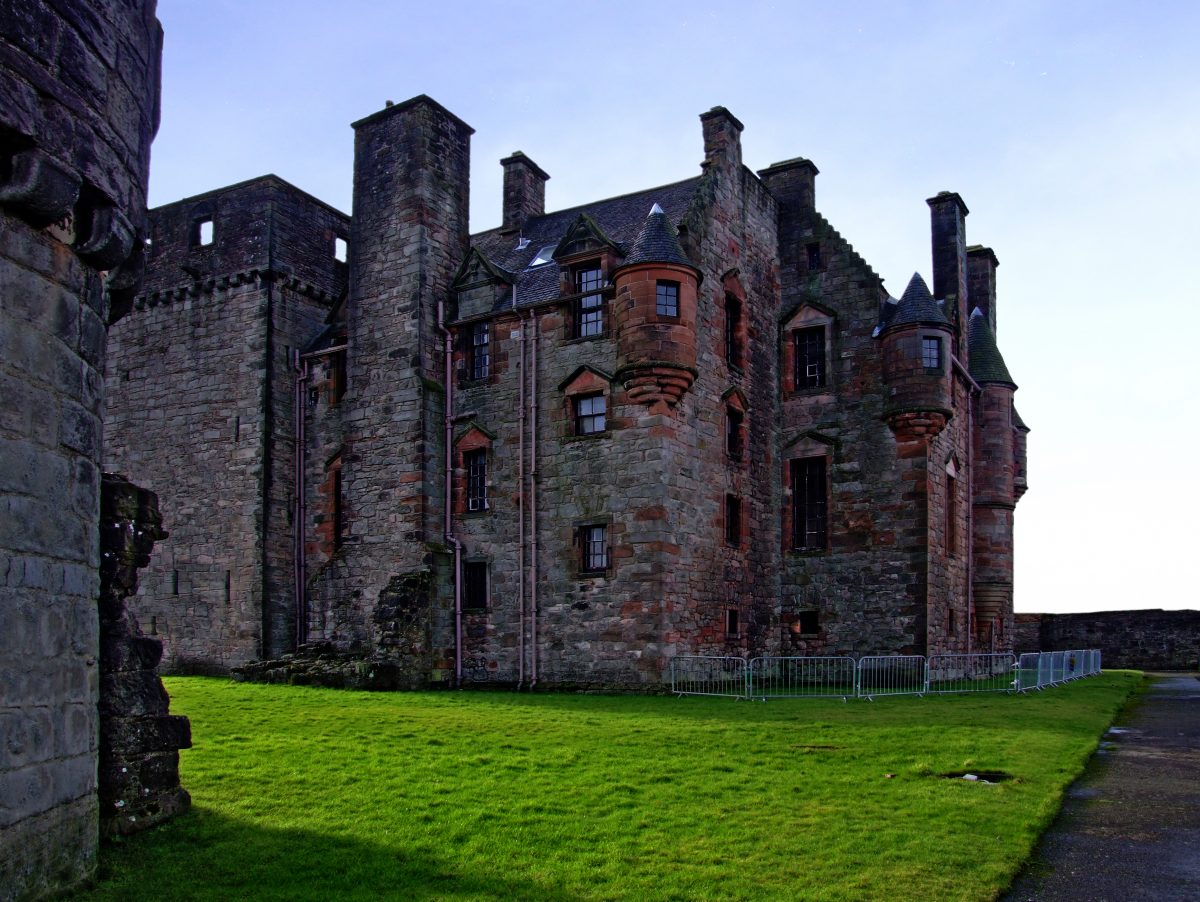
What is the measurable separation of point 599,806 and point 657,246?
16399mm

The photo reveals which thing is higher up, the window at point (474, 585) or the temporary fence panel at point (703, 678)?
the window at point (474, 585)

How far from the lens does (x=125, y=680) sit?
9.90 m

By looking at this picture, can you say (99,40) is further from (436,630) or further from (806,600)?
(806,600)

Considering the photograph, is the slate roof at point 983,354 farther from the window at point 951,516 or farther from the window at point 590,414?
the window at point 590,414

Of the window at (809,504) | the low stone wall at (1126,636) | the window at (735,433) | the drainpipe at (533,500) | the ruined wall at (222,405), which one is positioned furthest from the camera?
the low stone wall at (1126,636)

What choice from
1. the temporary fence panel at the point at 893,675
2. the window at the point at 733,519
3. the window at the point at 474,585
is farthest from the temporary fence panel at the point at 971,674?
the window at the point at 474,585

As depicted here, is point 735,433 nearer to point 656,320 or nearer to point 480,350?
point 656,320

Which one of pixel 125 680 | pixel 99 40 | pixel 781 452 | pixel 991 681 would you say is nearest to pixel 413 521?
pixel 781 452

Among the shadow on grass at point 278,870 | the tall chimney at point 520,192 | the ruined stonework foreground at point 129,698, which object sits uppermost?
the tall chimney at point 520,192

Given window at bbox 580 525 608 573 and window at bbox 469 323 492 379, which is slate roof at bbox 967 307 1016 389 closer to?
window at bbox 580 525 608 573

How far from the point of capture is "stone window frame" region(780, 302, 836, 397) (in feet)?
97.6

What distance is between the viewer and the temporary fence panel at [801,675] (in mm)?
25578

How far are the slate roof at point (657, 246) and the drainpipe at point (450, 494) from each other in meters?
5.51

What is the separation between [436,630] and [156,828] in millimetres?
17179
